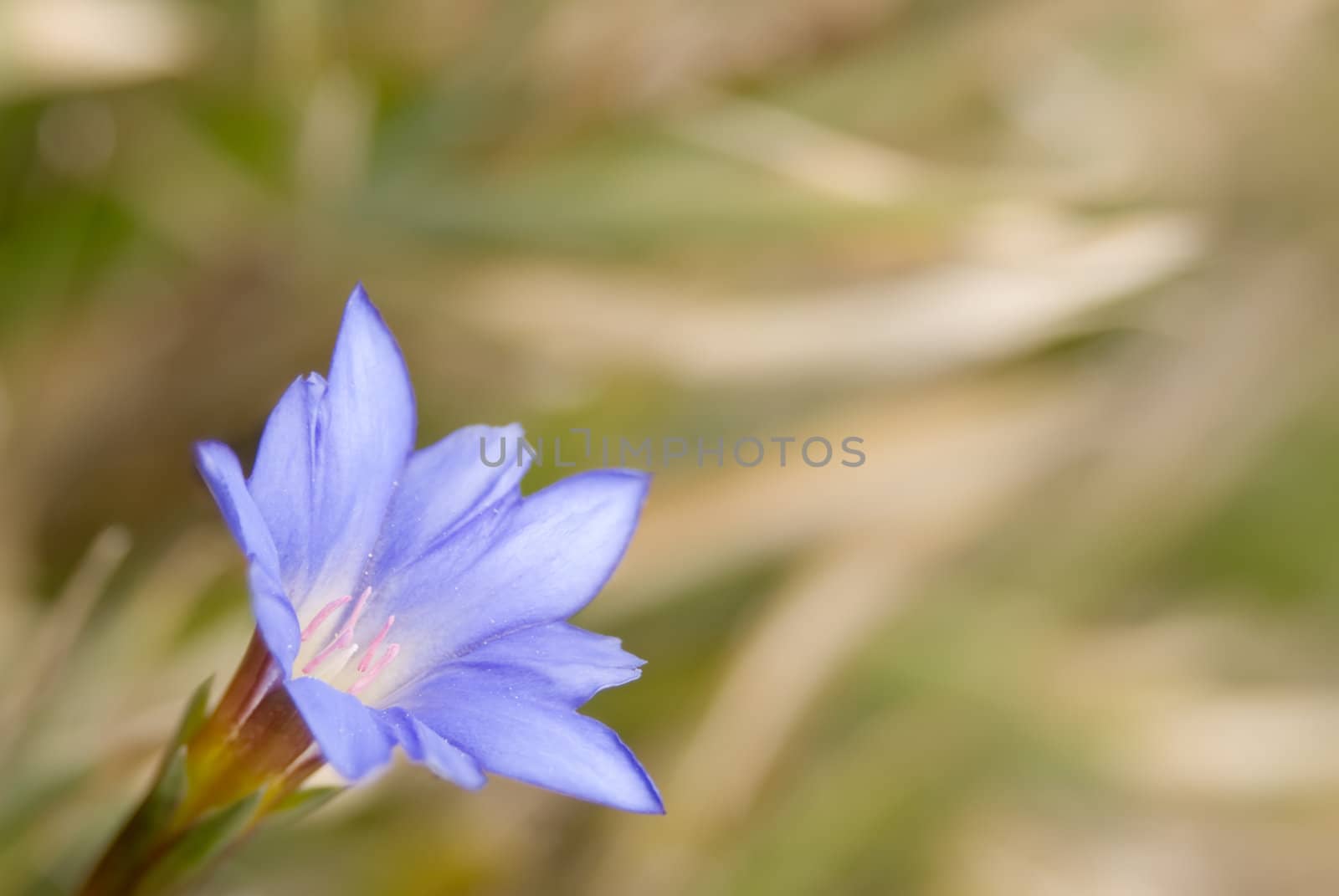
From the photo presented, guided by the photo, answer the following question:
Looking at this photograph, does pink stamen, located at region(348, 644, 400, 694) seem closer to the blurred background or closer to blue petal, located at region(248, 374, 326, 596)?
blue petal, located at region(248, 374, 326, 596)

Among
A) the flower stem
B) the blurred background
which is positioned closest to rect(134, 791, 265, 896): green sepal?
the flower stem

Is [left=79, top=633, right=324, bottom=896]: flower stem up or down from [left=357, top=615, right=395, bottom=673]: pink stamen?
down

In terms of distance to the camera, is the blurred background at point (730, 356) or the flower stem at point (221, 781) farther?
the blurred background at point (730, 356)

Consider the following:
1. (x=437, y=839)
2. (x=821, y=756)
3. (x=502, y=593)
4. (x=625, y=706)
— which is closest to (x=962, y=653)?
(x=821, y=756)

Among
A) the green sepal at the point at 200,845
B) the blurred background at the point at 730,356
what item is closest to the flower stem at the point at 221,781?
the green sepal at the point at 200,845

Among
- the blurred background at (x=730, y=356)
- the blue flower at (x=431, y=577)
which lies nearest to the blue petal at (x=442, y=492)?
the blue flower at (x=431, y=577)

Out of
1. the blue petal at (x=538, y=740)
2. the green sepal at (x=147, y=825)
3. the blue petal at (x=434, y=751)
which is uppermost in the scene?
the blue petal at (x=538, y=740)

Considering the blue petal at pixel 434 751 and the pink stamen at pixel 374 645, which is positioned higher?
the pink stamen at pixel 374 645

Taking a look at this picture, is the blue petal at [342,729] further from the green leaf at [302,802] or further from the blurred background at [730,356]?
the blurred background at [730,356]
